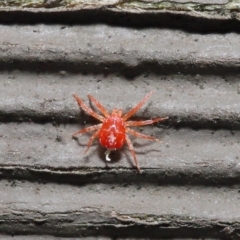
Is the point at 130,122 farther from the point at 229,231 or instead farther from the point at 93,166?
the point at 229,231

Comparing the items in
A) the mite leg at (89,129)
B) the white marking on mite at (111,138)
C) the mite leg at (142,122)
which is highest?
the mite leg at (142,122)

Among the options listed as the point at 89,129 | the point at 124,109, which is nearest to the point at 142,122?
the point at 124,109

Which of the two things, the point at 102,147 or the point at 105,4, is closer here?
the point at 105,4

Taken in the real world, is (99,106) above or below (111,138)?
above

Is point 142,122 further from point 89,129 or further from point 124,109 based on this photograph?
point 89,129

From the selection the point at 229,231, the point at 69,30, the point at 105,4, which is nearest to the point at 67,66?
the point at 69,30

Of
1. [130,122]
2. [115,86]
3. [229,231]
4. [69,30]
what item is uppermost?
[69,30]

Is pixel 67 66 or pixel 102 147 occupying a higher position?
pixel 67 66
